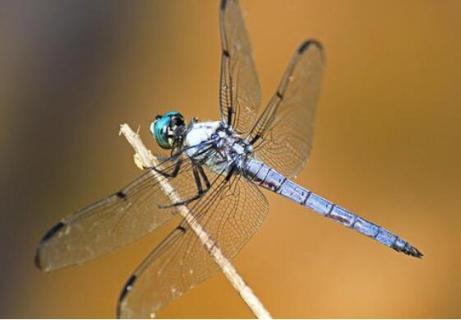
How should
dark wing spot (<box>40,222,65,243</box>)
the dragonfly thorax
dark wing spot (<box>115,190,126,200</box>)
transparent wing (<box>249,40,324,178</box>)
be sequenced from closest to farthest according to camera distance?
dark wing spot (<box>40,222,65,243</box>) < dark wing spot (<box>115,190,126,200</box>) < transparent wing (<box>249,40,324,178</box>) < the dragonfly thorax

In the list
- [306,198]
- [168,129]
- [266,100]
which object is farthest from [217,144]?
[266,100]

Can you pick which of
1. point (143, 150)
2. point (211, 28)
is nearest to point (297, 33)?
point (211, 28)

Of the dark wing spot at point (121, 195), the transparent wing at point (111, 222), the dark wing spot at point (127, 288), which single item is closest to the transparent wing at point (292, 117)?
the transparent wing at point (111, 222)

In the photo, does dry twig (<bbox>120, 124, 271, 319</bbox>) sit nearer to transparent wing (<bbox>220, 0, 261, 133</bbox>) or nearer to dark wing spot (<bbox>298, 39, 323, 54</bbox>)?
transparent wing (<bbox>220, 0, 261, 133</bbox>)

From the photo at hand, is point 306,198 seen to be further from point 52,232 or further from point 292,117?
point 52,232

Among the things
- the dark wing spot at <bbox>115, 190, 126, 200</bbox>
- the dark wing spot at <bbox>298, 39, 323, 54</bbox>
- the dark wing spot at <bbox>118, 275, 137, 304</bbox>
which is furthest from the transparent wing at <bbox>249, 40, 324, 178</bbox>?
the dark wing spot at <bbox>118, 275, 137, 304</bbox>

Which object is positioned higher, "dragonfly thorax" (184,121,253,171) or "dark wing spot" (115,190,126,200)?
"dragonfly thorax" (184,121,253,171)
